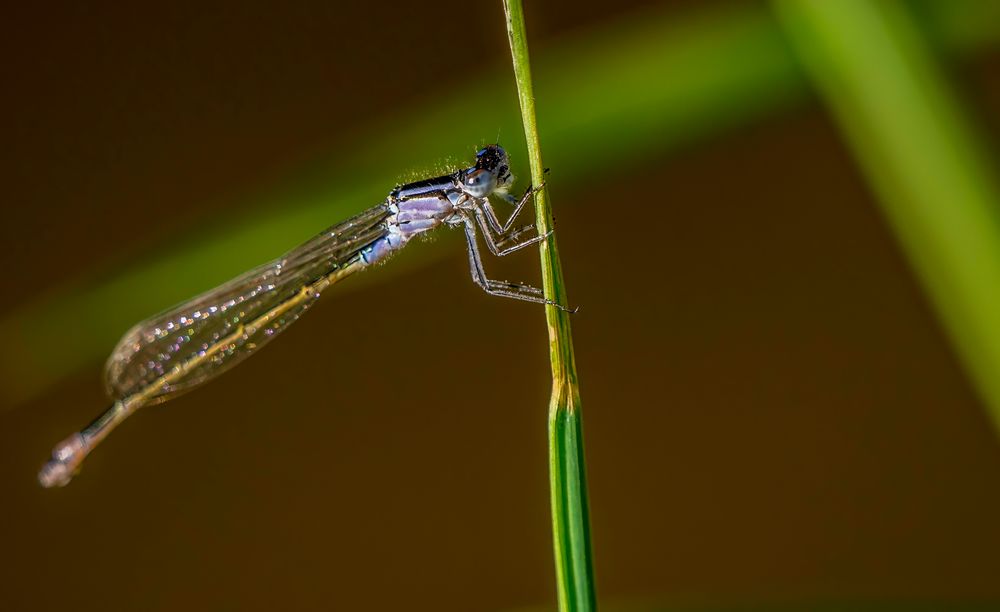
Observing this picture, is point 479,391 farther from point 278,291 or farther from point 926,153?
point 926,153

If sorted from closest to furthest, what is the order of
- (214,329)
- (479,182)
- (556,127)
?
1. (556,127)
2. (479,182)
3. (214,329)

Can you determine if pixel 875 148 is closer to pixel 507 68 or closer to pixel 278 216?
pixel 278 216

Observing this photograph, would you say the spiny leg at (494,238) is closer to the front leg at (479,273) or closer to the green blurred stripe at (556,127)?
the front leg at (479,273)

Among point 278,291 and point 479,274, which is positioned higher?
point 278,291

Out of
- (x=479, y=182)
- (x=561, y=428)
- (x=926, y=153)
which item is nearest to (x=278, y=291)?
(x=479, y=182)

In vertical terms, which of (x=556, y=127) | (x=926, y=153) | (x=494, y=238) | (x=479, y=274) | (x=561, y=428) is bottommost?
(x=561, y=428)

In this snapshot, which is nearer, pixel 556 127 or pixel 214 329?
pixel 556 127

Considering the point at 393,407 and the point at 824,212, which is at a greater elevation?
the point at 824,212

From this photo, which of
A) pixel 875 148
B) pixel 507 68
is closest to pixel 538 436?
pixel 507 68
